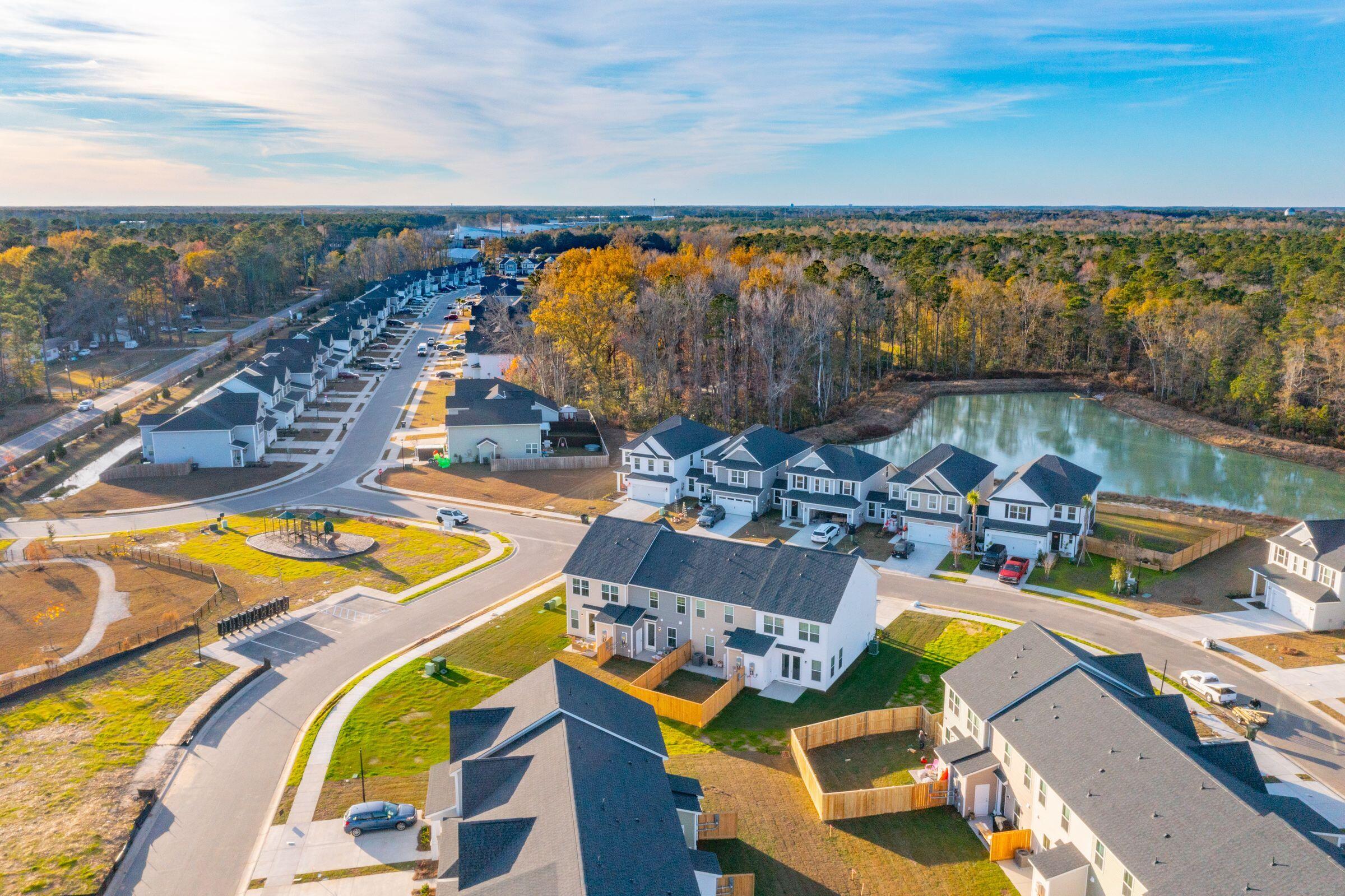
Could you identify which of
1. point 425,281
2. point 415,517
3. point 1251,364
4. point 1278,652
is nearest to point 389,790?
point 415,517

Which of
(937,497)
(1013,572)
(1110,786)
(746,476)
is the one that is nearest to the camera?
(1110,786)

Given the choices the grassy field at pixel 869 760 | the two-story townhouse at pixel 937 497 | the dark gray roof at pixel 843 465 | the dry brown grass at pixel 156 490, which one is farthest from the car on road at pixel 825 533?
the dry brown grass at pixel 156 490

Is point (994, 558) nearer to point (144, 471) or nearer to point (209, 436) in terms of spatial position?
point (209, 436)

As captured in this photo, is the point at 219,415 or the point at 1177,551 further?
the point at 219,415

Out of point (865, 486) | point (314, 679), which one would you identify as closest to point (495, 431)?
point (865, 486)

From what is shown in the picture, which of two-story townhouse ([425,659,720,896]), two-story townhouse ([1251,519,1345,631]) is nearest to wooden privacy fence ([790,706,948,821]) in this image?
two-story townhouse ([425,659,720,896])

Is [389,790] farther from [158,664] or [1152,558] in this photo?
[1152,558]
